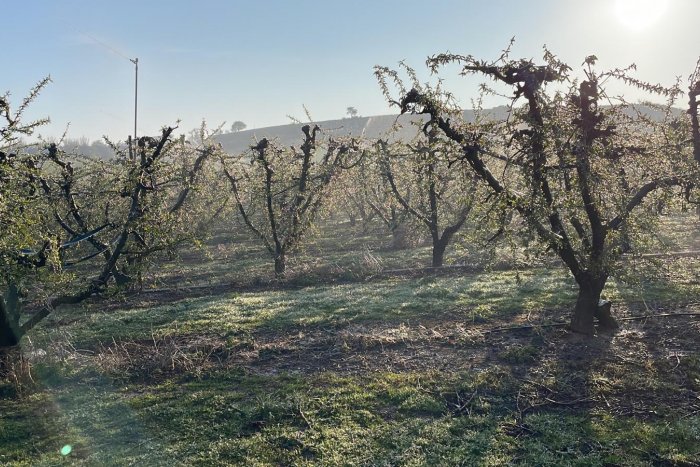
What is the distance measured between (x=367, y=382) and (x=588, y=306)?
3677 mm

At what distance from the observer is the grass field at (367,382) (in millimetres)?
5555

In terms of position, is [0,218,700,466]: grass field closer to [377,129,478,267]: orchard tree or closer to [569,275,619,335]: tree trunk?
[569,275,619,335]: tree trunk

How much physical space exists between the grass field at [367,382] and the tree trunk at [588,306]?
27cm

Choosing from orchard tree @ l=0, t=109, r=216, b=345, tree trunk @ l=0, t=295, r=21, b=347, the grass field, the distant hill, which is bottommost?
the grass field

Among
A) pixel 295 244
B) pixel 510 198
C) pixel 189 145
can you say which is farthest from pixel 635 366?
pixel 189 145

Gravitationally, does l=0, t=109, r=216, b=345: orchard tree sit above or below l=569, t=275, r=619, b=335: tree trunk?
above

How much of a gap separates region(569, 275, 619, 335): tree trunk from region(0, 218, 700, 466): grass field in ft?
0.87

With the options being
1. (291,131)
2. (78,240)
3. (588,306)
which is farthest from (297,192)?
(291,131)

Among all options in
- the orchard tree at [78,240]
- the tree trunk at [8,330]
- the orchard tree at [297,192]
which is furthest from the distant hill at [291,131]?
the tree trunk at [8,330]

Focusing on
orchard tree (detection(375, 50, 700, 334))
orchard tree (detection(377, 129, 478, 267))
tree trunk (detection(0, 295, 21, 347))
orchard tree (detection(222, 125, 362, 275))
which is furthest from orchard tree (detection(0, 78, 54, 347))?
orchard tree (detection(377, 129, 478, 267))

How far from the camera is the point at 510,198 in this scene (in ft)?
23.9

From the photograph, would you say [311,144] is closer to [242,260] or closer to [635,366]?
[242,260]

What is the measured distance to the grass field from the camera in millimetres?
5555

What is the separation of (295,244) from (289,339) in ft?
22.3
